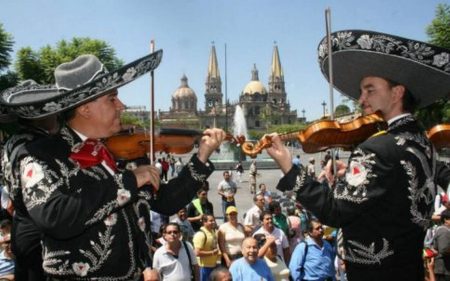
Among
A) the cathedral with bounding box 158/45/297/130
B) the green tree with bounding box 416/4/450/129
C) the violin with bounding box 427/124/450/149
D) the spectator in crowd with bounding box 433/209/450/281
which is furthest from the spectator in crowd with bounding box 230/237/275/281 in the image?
the cathedral with bounding box 158/45/297/130

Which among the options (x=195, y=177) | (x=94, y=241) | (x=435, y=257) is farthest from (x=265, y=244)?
(x=94, y=241)

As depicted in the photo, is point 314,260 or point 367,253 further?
point 314,260

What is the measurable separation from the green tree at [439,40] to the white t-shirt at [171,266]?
26.6 meters

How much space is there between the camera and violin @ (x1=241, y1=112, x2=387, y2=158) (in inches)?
116

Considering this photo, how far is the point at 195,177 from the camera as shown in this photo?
317 cm

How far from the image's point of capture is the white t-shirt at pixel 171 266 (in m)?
6.48

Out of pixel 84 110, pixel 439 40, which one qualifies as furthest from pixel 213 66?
pixel 84 110

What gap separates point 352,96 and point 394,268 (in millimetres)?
1298

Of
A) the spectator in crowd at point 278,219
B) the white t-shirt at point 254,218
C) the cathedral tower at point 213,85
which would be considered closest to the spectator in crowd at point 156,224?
the white t-shirt at point 254,218

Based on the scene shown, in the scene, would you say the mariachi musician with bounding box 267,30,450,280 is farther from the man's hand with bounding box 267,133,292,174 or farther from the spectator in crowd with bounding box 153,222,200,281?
the spectator in crowd with bounding box 153,222,200,281

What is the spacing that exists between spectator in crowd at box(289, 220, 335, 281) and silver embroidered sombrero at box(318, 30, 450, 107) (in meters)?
3.78

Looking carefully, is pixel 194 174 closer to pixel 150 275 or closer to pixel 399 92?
pixel 399 92

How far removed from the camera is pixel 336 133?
302cm

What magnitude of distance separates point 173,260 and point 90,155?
13.5ft
